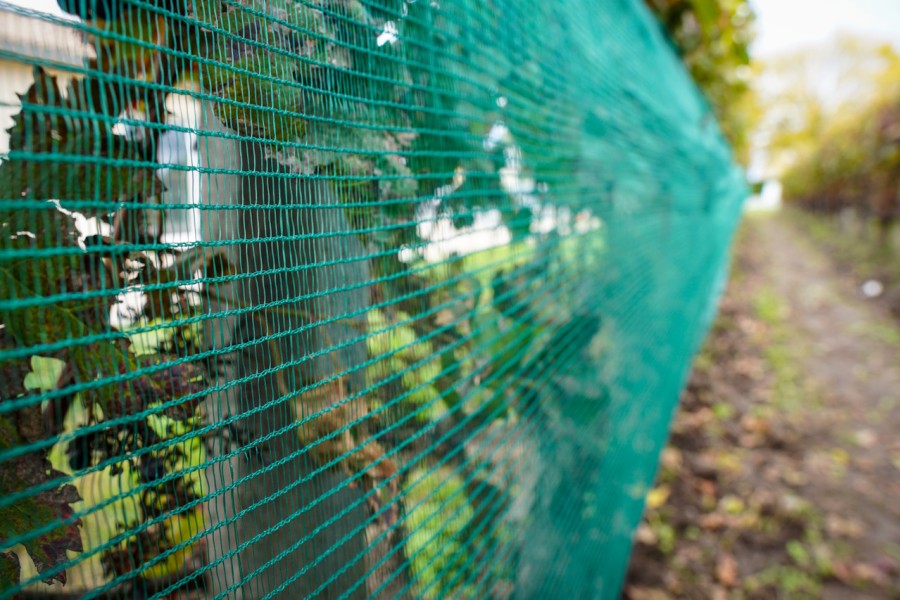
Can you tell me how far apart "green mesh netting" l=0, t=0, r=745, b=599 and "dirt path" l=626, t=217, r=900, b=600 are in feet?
4.89

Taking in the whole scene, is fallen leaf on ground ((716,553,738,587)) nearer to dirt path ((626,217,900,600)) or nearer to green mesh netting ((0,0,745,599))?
dirt path ((626,217,900,600))

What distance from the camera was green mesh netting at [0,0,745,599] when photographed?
53 cm

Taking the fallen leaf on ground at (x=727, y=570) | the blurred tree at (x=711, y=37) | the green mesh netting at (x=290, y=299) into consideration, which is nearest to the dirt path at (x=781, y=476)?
the fallen leaf on ground at (x=727, y=570)

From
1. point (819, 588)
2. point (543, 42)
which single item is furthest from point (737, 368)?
point (543, 42)

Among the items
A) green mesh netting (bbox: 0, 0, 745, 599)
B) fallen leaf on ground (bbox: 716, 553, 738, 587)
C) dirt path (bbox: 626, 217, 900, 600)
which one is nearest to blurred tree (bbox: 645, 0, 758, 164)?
green mesh netting (bbox: 0, 0, 745, 599)

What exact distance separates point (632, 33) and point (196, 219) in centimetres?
223

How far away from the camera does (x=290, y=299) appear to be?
2.22 ft

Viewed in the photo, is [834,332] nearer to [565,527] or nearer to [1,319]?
[565,527]

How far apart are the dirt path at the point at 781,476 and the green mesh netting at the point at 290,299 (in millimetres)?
1489

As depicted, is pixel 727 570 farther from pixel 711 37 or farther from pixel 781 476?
pixel 711 37

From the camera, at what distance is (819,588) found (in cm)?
249

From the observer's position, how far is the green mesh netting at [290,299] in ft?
1.75

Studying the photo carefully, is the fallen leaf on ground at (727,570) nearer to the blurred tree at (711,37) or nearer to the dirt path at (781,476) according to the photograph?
the dirt path at (781,476)

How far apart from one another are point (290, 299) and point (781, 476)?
3740mm
